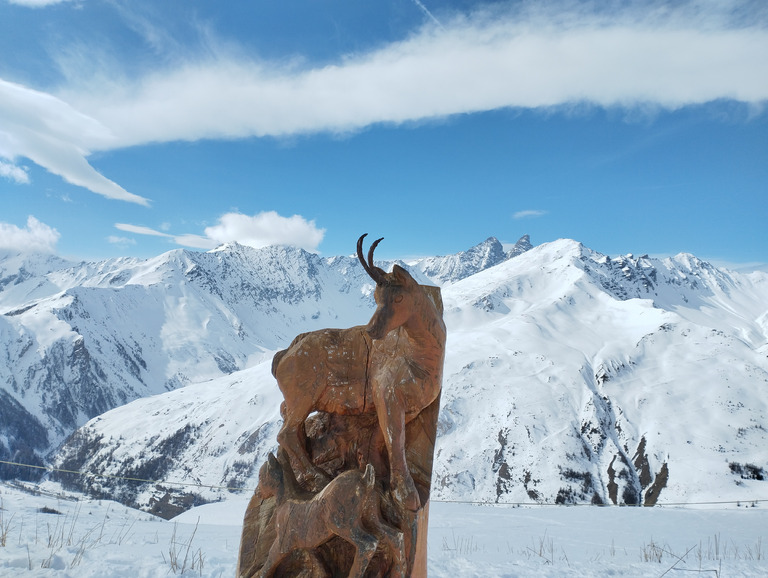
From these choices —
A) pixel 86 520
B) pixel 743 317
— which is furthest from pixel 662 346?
pixel 743 317

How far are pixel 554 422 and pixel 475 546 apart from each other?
136ft

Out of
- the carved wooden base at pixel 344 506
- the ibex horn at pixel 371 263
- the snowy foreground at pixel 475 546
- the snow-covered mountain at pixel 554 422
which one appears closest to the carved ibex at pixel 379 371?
the ibex horn at pixel 371 263

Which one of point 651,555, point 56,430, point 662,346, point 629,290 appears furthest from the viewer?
point 629,290

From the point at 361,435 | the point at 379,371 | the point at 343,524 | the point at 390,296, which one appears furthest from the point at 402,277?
the point at 343,524

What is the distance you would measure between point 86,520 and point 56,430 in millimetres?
154445

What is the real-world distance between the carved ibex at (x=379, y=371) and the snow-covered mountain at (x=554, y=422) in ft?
88.4

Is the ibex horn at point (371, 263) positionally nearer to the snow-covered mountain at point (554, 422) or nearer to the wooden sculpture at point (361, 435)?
the wooden sculpture at point (361, 435)

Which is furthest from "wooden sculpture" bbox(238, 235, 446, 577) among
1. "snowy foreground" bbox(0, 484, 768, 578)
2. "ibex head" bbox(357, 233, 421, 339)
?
"snowy foreground" bbox(0, 484, 768, 578)

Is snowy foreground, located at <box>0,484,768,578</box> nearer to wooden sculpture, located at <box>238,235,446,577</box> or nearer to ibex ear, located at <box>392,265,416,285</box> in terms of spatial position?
wooden sculpture, located at <box>238,235,446,577</box>

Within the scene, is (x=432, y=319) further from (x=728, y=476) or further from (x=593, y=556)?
(x=728, y=476)

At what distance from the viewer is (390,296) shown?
4.69 m

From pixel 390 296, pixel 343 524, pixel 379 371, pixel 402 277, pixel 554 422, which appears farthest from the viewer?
pixel 554 422

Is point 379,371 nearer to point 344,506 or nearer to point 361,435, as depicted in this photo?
point 361,435

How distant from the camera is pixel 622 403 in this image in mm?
51531
